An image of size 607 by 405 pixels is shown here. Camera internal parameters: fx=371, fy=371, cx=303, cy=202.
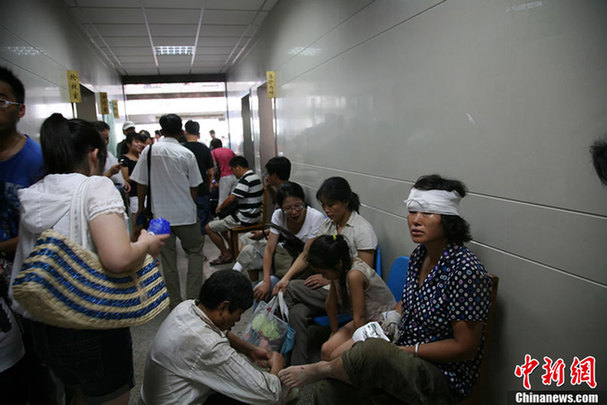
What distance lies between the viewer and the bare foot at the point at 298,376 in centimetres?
153

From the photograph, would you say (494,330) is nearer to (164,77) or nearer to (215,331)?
(215,331)

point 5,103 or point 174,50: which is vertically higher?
point 174,50

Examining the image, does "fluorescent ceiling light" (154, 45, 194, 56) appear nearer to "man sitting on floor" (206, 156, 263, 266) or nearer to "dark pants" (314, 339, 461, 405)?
"man sitting on floor" (206, 156, 263, 266)

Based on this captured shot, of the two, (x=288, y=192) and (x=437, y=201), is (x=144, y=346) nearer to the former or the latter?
(x=288, y=192)

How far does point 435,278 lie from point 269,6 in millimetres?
4592

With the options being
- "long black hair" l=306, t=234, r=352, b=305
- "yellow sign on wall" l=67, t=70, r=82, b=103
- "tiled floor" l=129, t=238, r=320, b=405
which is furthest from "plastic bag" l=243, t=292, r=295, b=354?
"yellow sign on wall" l=67, t=70, r=82, b=103

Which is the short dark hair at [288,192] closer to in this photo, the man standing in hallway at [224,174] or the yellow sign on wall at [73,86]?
the man standing in hallway at [224,174]

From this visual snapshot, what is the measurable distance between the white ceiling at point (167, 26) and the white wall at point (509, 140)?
294 cm

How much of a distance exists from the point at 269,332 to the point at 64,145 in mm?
1462

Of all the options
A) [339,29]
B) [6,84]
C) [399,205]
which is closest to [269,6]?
[339,29]

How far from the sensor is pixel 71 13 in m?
4.62

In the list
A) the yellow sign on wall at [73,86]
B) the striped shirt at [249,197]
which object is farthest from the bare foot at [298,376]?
the yellow sign on wall at [73,86]

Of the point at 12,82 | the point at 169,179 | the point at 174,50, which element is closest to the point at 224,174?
the point at 169,179

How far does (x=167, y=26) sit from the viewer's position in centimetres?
531
